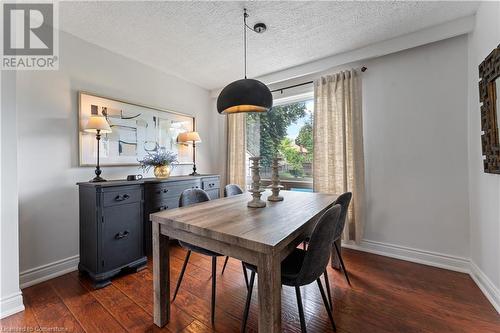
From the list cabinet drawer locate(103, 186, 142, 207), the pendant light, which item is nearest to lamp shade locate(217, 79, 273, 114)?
the pendant light

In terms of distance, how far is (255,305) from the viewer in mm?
1770

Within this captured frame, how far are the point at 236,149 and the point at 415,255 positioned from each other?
2899 mm

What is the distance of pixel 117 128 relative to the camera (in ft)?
9.01

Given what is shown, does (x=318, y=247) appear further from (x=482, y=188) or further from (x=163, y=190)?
(x=163, y=190)

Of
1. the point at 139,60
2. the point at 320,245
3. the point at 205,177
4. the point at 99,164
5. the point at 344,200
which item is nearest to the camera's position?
the point at 320,245

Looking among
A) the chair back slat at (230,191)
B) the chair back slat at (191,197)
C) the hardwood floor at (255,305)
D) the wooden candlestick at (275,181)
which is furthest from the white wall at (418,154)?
the chair back slat at (191,197)

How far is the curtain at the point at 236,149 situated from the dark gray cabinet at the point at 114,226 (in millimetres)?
1540

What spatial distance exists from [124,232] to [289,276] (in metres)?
1.83

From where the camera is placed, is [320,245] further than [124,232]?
No

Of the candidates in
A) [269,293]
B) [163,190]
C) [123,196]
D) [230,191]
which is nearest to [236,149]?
[230,191]

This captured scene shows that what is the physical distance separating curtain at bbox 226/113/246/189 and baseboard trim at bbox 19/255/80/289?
2391mm

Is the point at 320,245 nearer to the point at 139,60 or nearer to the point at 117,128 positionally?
the point at 117,128

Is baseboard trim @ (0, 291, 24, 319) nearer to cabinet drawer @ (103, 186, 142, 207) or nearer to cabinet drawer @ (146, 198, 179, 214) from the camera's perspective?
cabinet drawer @ (103, 186, 142, 207)

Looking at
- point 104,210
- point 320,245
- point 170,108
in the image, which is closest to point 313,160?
point 320,245
